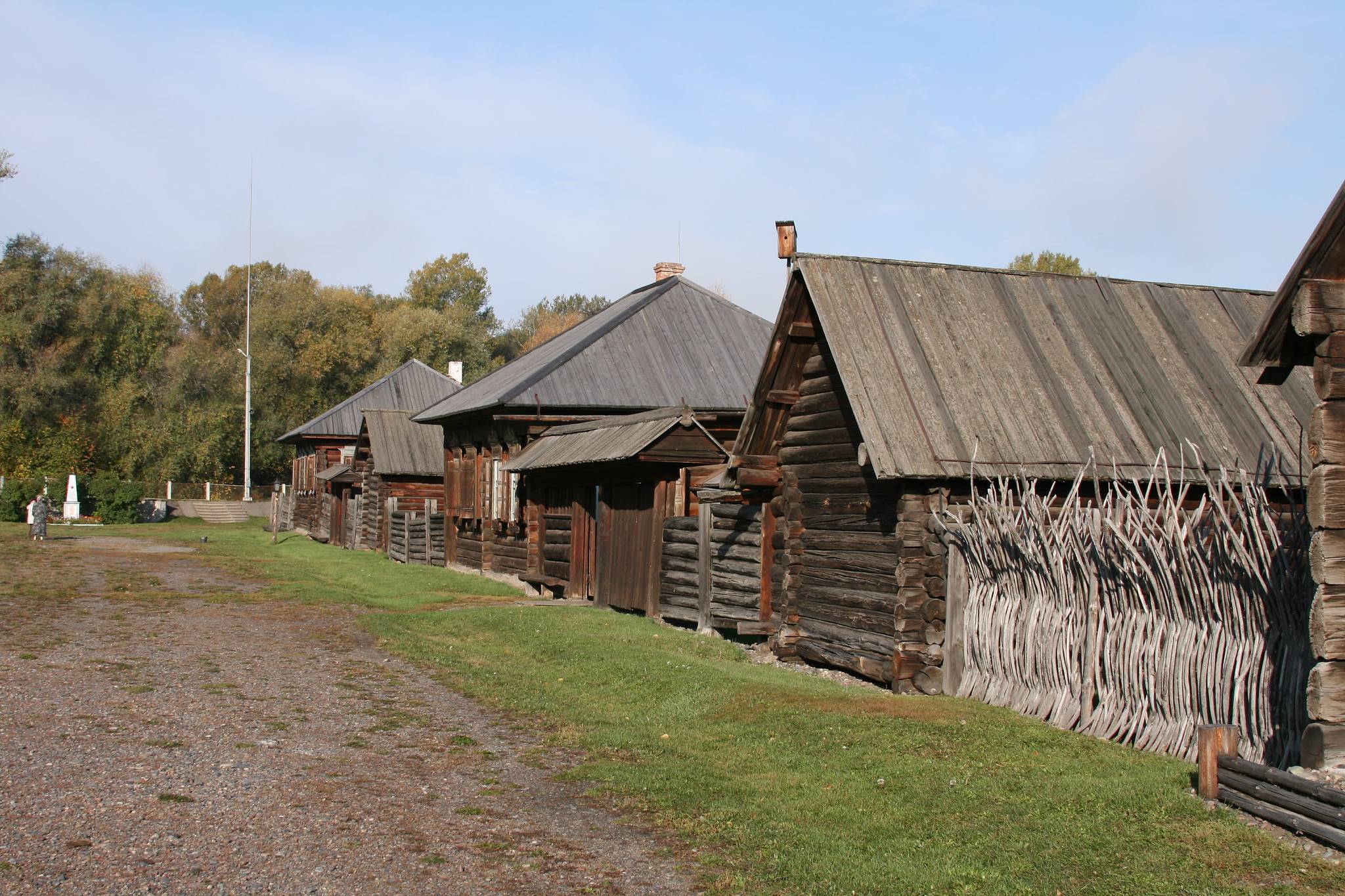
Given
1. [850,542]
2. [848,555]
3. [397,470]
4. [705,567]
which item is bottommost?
[705,567]

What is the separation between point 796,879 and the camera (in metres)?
6.01

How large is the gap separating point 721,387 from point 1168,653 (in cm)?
1963

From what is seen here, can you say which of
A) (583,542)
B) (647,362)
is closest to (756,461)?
(583,542)

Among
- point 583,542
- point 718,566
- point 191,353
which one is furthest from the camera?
point 191,353

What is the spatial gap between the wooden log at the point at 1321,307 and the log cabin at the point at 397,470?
29.8m

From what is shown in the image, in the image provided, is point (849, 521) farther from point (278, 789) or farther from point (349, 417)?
point (349, 417)

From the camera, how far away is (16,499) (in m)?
49.9

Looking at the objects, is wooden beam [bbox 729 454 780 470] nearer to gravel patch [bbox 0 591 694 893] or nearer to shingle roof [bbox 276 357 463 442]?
gravel patch [bbox 0 591 694 893]

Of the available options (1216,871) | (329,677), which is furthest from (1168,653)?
(329,677)

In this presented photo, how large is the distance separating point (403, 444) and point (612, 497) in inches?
745

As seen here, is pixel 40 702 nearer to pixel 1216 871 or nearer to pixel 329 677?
pixel 329 677

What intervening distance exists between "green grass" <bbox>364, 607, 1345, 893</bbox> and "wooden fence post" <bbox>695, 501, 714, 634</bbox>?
3484 mm

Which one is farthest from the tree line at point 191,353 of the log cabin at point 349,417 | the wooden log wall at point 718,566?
the wooden log wall at point 718,566

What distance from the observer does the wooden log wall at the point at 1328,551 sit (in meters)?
7.03
